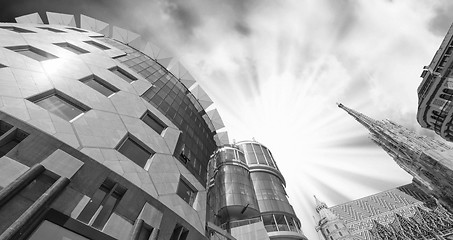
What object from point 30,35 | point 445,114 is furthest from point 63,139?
point 445,114

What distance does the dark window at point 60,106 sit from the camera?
425 inches

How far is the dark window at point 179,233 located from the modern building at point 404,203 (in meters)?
64.2

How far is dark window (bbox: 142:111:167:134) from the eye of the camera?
16094mm

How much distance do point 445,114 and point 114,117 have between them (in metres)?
59.3

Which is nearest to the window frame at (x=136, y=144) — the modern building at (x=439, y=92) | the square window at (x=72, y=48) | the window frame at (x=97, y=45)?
the square window at (x=72, y=48)

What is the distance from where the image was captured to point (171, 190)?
43.3 feet

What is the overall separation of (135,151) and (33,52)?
1024 centimetres

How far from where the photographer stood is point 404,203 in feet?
234

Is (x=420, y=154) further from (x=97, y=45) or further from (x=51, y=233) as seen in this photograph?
(x=51, y=233)

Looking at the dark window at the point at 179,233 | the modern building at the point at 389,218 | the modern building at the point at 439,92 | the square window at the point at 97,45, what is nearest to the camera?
the dark window at the point at 179,233

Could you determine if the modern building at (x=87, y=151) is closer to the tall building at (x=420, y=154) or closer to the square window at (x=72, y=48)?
the square window at (x=72, y=48)

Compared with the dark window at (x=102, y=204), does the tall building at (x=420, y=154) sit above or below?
above

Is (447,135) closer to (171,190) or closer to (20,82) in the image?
(171,190)

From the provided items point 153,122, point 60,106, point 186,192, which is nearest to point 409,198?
point 186,192
